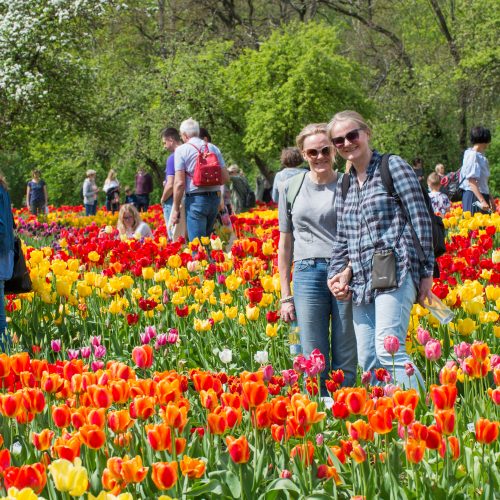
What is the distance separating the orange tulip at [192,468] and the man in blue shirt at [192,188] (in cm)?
561

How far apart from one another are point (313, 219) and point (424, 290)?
2.32ft

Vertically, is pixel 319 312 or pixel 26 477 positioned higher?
pixel 319 312

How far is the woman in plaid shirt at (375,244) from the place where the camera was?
12.4ft

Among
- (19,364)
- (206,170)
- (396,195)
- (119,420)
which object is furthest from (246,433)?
(206,170)

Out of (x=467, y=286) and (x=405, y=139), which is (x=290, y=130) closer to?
(x=405, y=139)

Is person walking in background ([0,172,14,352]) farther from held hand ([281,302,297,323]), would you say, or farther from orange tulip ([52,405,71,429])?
orange tulip ([52,405,71,429])

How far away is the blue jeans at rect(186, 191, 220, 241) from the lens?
8.23 m

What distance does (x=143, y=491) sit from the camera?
274cm

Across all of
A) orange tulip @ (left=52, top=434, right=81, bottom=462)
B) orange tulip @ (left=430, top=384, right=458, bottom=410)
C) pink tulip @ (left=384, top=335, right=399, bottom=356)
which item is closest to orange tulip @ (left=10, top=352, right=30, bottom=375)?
orange tulip @ (left=52, top=434, right=81, bottom=462)

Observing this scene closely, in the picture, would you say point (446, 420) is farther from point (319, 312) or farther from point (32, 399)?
point (319, 312)

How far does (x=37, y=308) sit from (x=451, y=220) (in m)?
4.49

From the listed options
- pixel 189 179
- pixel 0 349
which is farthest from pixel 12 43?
pixel 0 349

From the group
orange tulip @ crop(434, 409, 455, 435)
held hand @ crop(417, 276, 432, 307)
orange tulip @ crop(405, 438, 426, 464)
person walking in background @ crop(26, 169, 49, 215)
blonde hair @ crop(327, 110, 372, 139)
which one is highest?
person walking in background @ crop(26, 169, 49, 215)

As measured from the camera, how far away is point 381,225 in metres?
3.88
